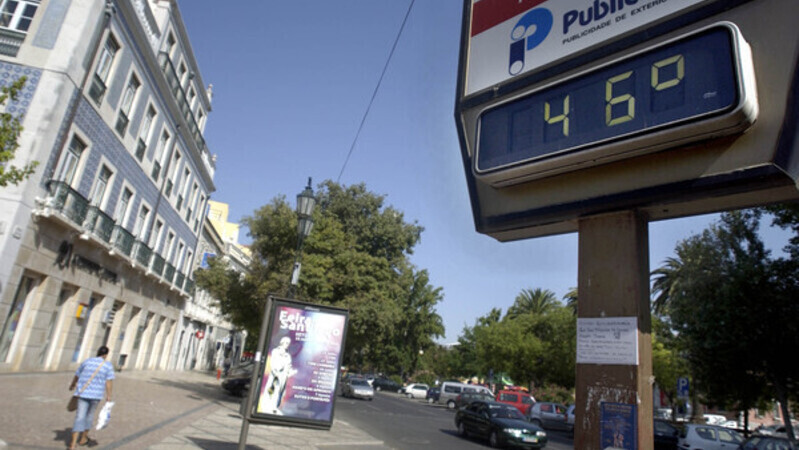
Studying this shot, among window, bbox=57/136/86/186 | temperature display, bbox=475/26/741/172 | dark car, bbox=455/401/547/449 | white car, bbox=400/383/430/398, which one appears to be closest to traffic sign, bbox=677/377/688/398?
dark car, bbox=455/401/547/449

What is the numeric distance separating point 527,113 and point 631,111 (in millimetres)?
1149

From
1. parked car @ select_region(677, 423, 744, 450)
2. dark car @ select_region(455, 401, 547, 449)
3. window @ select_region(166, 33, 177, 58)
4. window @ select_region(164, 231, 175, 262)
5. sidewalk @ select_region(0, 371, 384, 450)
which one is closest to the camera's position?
sidewalk @ select_region(0, 371, 384, 450)

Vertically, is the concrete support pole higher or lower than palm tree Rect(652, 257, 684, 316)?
lower

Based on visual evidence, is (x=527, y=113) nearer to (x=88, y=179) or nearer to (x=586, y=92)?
(x=586, y=92)

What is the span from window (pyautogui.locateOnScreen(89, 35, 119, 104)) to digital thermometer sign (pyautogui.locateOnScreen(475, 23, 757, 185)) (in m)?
17.1

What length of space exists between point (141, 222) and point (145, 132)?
455 centimetres

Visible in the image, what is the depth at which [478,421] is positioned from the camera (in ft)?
58.5

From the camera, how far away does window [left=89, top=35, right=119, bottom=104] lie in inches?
680

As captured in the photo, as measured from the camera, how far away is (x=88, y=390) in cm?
729

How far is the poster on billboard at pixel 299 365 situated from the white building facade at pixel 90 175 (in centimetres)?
1094

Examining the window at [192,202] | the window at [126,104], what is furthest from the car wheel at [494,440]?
the window at [192,202]

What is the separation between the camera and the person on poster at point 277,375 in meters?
7.60

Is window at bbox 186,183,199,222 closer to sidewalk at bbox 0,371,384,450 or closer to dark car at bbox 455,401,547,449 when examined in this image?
sidewalk at bbox 0,371,384,450

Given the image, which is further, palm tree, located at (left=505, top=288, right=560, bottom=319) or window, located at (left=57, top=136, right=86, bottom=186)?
palm tree, located at (left=505, top=288, right=560, bottom=319)
